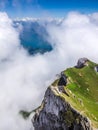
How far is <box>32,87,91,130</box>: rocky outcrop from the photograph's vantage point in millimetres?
155875

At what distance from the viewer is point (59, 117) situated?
170 metres

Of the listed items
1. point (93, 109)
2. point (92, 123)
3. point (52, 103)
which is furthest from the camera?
point (93, 109)

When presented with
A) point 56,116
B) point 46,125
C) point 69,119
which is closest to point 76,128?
point 69,119

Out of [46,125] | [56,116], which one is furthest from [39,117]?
[56,116]

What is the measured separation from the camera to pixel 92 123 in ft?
495

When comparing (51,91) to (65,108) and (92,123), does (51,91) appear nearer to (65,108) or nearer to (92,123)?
(65,108)

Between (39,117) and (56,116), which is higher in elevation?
(39,117)

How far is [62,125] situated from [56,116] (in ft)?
19.0

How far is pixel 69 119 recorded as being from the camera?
16250 centimetres

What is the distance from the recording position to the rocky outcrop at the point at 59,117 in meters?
156

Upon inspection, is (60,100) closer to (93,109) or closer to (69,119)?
(69,119)

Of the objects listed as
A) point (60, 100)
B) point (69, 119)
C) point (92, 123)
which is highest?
point (60, 100)

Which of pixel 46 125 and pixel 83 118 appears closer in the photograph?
pixel 83 118

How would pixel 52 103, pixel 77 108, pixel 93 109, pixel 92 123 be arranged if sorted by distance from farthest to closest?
pixel 93 109, pixel 52 103, pixel 77 108, pixel 92 123
